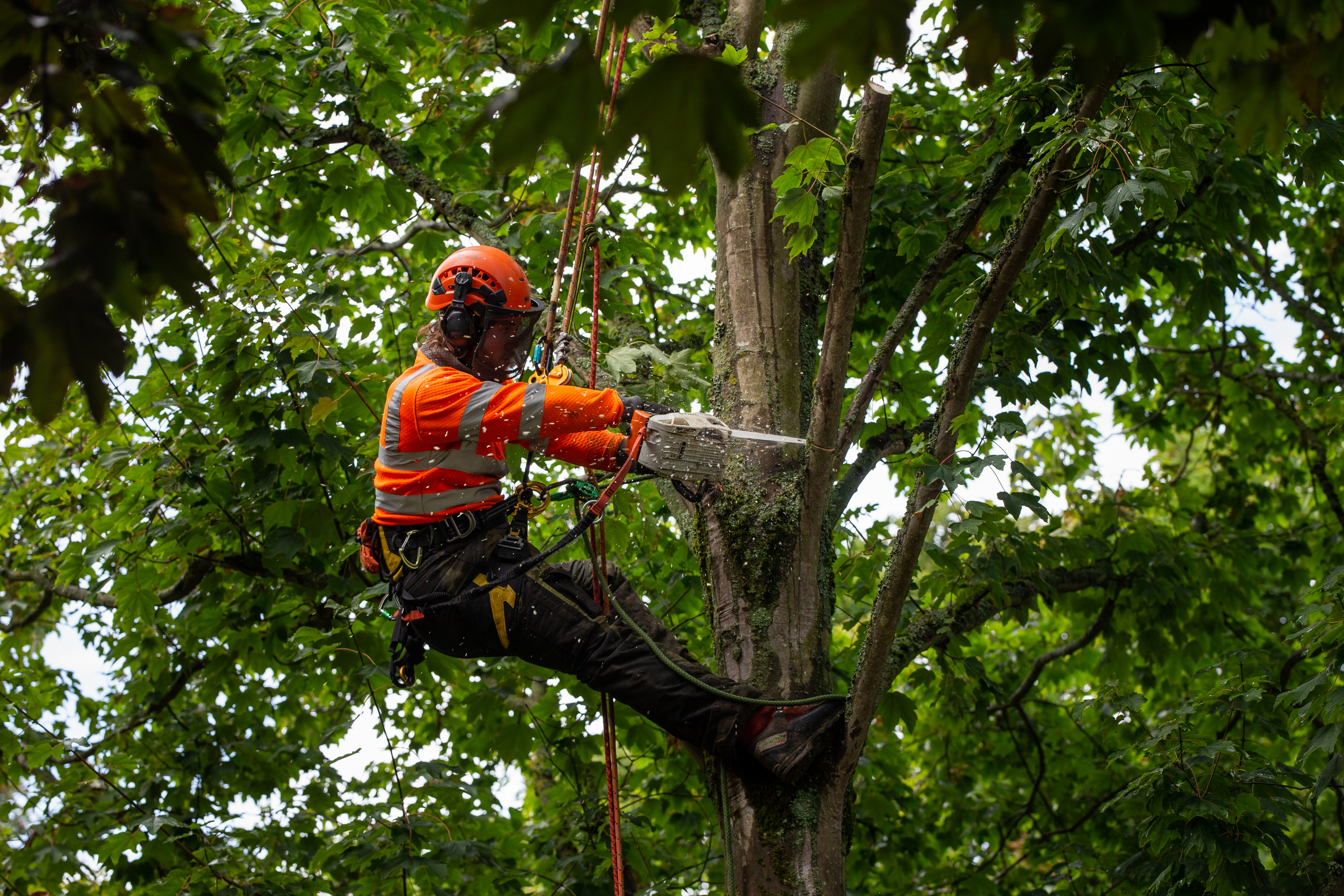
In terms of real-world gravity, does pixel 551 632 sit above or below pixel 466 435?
below

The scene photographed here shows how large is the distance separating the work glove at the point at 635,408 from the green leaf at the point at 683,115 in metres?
2.00

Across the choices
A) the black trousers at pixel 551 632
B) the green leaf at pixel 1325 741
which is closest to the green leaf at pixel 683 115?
the black trousers at pixel 551 632

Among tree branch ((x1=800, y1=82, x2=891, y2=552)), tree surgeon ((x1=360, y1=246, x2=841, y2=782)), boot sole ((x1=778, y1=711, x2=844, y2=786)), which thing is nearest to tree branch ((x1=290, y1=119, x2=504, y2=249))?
tree surgeon ((x1=360, y1=246, x2=841, y2=782))

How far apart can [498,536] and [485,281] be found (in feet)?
2.75

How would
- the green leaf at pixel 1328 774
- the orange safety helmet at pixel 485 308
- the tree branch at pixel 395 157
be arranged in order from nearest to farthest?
the green leaf at pixel 1328 774
the orange safety helmet at pixel 485 308
the tree branch at pixel 395 157

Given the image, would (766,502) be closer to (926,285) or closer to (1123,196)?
(926,285)

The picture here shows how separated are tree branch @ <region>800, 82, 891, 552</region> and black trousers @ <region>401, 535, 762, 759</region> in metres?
0.77

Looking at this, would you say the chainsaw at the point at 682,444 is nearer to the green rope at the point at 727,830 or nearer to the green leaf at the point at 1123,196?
the green rope at the point at 727,830

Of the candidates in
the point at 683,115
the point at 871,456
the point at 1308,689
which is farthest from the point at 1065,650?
the point at 683,115

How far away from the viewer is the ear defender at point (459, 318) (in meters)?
3.43

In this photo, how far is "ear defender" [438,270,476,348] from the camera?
11.2ft

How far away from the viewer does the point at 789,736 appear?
2.94 meters

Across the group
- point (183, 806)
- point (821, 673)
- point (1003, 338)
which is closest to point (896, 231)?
point (1003, 338)

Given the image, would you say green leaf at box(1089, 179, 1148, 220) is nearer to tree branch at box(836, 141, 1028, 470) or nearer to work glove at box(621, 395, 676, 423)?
tree branch at box(836, 141, 1028, 470)
